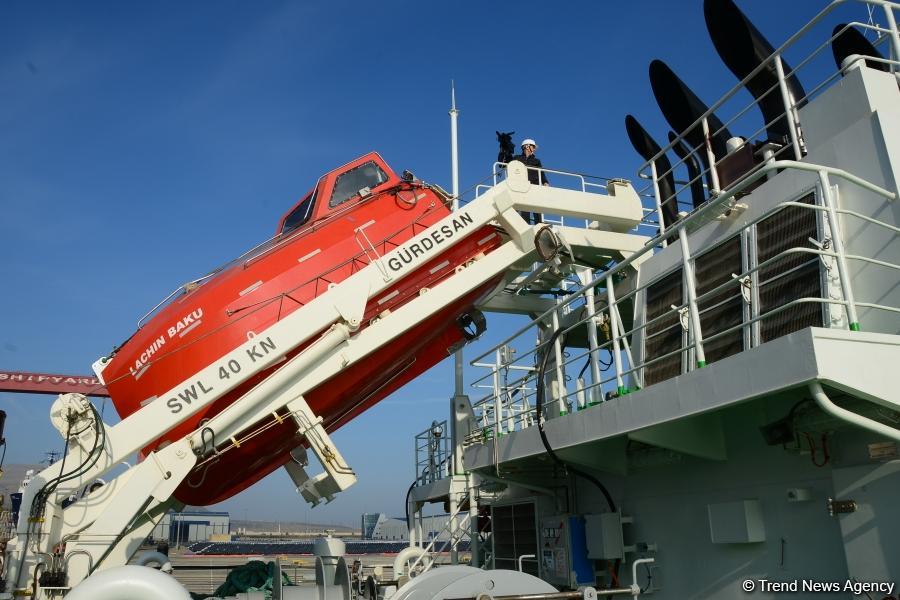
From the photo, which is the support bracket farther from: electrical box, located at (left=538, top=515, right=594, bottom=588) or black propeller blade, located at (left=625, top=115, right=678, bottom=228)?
black propeller blade, located at (left=625, top=115, right=678, bottom=228)

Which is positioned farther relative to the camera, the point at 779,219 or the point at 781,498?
the point at 779,219

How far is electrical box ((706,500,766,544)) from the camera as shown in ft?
18.9

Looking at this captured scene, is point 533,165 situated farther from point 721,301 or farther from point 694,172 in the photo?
point 721,301

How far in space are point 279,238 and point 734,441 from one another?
22.2ft

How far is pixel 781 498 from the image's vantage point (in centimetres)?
566

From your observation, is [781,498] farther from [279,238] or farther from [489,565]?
[279,238]

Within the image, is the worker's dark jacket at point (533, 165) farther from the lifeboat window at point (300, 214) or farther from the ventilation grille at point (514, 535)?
the ventilation grille at point (514, 535)

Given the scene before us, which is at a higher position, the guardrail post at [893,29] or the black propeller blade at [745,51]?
the black propeller blade at [745,51]

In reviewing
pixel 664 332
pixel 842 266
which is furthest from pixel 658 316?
pixel 842 266

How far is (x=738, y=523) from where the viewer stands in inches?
230

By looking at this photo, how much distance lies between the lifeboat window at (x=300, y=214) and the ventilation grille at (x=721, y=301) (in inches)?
226

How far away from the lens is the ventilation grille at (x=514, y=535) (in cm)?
930

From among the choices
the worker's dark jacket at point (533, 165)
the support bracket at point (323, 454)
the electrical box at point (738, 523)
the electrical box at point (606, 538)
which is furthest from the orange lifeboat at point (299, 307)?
the electrical box at point (738, 523)

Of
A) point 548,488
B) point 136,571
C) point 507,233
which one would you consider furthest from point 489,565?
point 136,571
